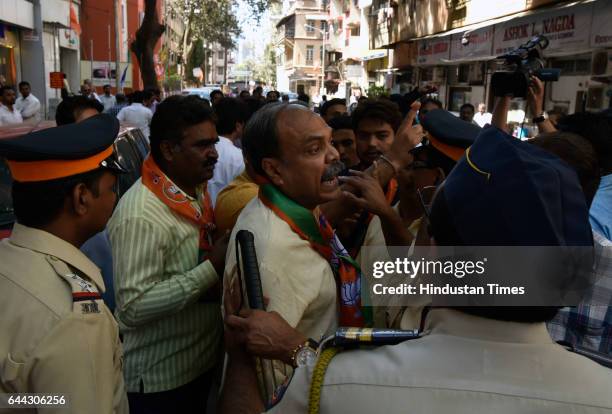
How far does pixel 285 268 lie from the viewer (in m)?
1.70

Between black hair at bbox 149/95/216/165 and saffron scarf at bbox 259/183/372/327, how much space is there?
0.88 meters

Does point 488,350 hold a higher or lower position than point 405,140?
lower

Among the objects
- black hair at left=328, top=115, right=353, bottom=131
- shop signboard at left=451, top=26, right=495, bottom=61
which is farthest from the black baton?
shop signboard at left=451, top=26, right=495, bottom=61

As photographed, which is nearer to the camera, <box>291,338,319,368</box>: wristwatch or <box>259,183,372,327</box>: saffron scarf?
<box>291,338,319,368</box>: wristwatch

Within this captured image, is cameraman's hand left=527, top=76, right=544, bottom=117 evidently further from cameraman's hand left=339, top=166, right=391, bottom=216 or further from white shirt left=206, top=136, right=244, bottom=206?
white shirt left=206, top=136, right=244, bottom=206

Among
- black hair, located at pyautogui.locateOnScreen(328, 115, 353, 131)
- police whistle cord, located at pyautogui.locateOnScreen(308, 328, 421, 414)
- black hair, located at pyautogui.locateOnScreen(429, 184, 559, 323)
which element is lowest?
police whistle cord, located at pyautogui.locateOnScreen(308, 328, 421, 414)

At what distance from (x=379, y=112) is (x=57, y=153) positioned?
84.4 inches

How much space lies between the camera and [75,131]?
1.88 m

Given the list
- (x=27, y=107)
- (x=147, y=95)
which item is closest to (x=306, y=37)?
(x=147, y=95)

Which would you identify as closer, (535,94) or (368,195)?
(368,195)

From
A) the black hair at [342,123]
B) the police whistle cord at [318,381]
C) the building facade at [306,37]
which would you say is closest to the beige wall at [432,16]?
the black hair at [342,123]

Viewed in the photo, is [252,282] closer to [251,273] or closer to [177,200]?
[251,273]

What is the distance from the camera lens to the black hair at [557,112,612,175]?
325 cm
